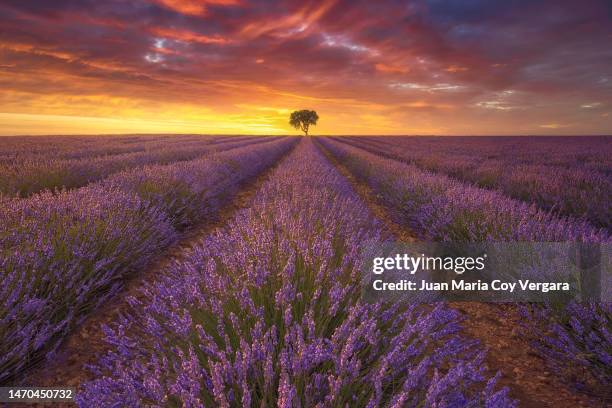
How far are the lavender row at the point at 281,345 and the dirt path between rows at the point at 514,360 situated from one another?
0.35 metres

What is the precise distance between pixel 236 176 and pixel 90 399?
27.3 feet

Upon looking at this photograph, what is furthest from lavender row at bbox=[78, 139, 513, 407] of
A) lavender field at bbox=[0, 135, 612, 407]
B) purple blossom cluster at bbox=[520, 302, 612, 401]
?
purple blossom cluster at bbox=[520, 302, 612, 401]

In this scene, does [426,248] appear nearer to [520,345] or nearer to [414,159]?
[520,345]

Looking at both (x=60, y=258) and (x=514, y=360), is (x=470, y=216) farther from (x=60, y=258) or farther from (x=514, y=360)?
(x=60, y=258)

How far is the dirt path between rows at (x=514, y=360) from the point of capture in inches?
85.2

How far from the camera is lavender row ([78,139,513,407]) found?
1.24 metres

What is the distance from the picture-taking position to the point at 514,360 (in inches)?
101

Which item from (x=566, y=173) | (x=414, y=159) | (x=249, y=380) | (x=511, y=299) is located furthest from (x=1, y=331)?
(x=414, y=159)

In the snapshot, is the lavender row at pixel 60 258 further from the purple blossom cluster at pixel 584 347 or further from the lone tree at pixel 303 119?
the lone tree at pixel 303 119

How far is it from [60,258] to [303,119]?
67044mm

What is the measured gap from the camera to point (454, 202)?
488 centimetres

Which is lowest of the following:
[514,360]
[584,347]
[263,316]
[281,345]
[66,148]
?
[514,360]

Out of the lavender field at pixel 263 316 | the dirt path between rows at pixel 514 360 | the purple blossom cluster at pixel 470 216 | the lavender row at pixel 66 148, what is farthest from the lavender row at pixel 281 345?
the lavender row at pixel 66 148

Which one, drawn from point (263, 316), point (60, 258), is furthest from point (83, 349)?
point (263, 316)
